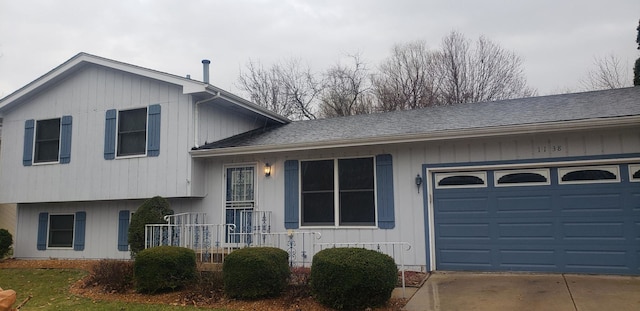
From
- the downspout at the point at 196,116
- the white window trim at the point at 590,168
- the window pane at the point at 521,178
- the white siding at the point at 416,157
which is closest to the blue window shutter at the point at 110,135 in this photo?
the downspout at the point at 196,116

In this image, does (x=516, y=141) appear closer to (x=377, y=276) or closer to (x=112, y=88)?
(x=377, y=276)

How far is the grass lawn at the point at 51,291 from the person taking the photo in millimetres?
6562

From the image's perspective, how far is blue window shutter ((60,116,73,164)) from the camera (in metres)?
11.0

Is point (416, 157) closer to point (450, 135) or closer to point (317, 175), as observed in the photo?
point (450, 135)

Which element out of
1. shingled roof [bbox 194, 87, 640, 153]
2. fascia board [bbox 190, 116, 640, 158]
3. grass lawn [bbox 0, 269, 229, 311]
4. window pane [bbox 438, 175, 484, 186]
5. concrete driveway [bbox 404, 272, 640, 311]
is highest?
shingled roof [bbox 194, 87, 640, 153]

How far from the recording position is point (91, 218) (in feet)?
36.5

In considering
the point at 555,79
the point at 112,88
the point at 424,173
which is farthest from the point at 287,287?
the point at 555,79

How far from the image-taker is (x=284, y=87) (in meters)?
28.3

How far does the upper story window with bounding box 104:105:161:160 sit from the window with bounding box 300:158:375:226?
3.69 metres

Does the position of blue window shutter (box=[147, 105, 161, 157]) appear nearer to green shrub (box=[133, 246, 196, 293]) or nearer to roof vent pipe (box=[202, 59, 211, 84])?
roof vent pipe (box=[202, 59, 211, 84])

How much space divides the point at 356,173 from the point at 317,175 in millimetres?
863

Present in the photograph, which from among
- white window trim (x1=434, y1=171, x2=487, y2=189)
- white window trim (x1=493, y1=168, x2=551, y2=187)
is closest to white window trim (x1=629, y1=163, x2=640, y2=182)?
white window trim (x1=493, y1=168, x2=551, y2=187)

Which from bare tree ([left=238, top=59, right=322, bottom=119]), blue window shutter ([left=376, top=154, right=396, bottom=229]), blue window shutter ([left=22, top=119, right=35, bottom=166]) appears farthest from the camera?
bare tree ([left=238, top=59, right=322, bottom=119])

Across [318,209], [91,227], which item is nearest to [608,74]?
[318,209]
